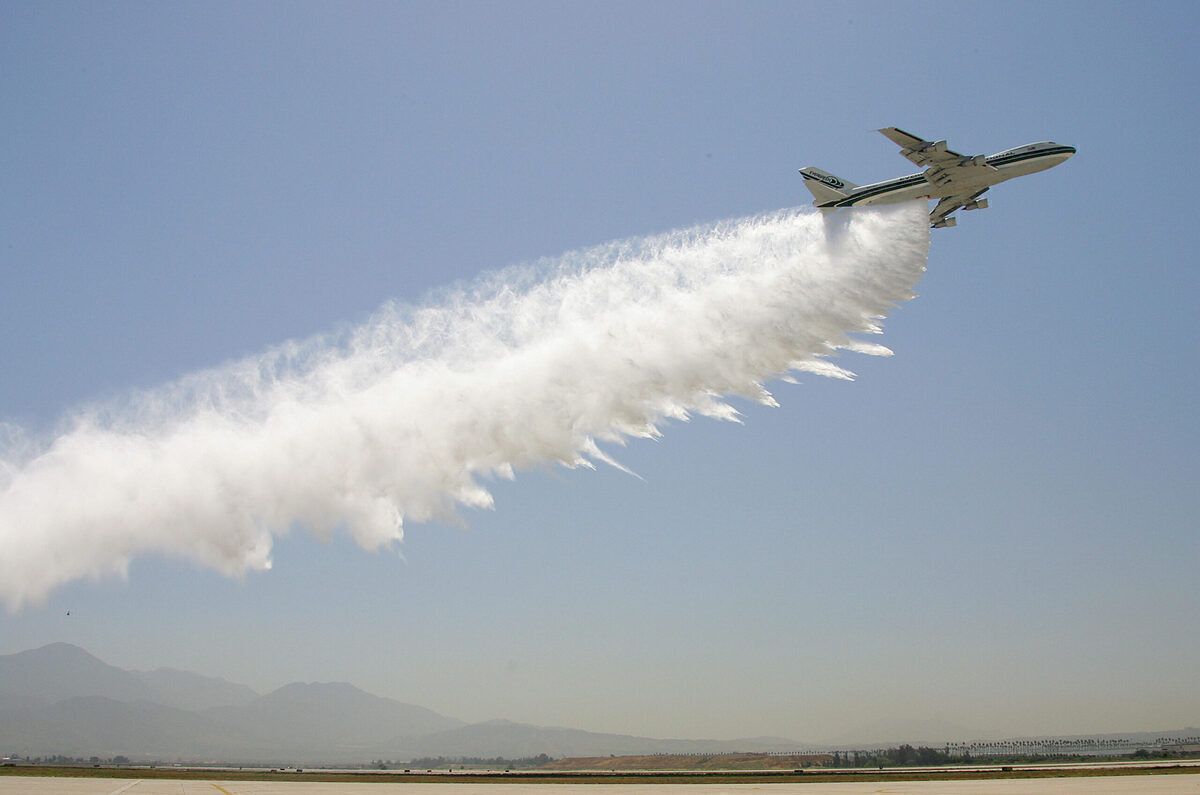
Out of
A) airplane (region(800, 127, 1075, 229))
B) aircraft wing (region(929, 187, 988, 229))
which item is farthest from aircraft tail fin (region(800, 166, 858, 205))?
aircraft wing (region(929, 187, 988, 229))

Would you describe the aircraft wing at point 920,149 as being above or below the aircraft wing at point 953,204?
above

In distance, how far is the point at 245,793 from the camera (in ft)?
117

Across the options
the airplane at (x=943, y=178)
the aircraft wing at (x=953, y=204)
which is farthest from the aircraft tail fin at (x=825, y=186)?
the aircraft wing at (x=953, y=204)

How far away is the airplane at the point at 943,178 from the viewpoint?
179ft

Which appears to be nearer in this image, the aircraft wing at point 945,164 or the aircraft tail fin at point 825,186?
the aircraft wing at point 945,164

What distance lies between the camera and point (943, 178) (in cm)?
5488

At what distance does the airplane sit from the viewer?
5450 centimetres

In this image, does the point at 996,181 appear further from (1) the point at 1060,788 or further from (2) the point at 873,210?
(1) the point at 1060,788

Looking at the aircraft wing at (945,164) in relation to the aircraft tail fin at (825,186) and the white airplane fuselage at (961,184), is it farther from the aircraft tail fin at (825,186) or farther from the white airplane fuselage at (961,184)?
the aircraft tail fin at (825,186)

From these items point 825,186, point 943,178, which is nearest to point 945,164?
point 943,178

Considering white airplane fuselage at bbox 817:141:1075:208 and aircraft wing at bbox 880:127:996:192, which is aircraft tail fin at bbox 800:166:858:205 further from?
aircraft wing at bbox 880:127:996:192

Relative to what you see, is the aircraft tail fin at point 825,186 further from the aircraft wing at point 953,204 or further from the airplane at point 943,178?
the aircraft wing at point 953,204

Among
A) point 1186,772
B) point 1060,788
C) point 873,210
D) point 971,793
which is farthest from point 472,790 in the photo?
point 873,210

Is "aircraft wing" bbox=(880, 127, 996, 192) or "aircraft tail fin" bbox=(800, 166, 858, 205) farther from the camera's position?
"aircraft tail fin" bbox=(800, 166, 858, 205)
